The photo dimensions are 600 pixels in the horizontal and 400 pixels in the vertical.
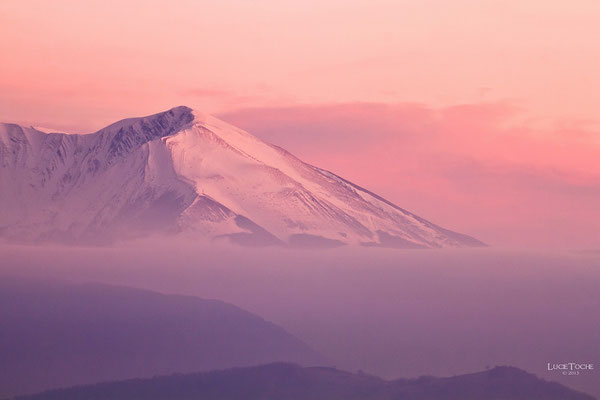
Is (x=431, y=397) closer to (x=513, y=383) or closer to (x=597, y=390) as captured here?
(x=513, y=383)

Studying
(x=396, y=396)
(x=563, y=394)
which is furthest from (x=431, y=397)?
(x=563, y=394)

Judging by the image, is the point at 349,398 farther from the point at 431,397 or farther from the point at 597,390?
the point at 597,390

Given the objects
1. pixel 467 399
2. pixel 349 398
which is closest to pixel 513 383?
pixel 467 399

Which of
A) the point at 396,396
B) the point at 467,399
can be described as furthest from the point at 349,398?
the point at 467,399

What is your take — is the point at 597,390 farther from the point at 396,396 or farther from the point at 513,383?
the point at 396,396

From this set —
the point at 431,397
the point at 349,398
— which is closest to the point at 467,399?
the point at 431,397

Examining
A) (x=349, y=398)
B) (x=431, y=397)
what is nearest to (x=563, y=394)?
(x=431, y=397)
